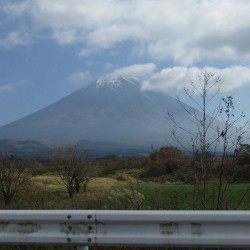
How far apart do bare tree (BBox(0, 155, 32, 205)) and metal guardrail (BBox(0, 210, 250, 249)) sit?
2504 cm

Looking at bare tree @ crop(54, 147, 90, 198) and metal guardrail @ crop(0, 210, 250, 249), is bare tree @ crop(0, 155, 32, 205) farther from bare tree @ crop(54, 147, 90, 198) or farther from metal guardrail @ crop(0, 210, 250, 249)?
metal guardrail @ crop(0, 210, 250, 249)

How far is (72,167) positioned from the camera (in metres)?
36.4

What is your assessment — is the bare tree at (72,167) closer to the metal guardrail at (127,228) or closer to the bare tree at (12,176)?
the bare tree at (12,176)

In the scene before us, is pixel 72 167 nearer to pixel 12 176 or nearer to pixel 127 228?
pixel 12 176

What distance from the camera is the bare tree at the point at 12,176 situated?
29.5 metres

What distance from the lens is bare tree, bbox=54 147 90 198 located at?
3584 centimetres

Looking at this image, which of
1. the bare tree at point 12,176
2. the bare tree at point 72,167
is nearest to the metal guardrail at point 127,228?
the bare tree at point 12,176

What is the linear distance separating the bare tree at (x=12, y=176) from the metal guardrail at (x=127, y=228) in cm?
2504

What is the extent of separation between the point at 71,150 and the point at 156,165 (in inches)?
1072

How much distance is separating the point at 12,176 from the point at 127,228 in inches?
1069

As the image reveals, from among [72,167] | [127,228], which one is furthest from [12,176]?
[127,228]

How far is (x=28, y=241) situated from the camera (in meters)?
4.41

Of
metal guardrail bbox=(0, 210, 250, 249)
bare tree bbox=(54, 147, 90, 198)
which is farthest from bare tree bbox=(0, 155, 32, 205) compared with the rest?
metal guardrail bbox=(0, 210, 250, 249)

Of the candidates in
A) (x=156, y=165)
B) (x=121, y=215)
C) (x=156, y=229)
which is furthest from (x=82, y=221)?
(x=156, y=165)
